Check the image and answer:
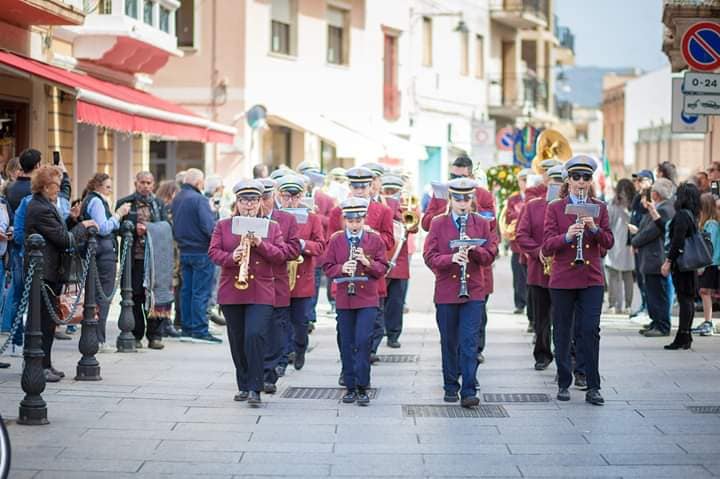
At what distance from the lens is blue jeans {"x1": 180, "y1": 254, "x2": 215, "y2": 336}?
55.3 ft

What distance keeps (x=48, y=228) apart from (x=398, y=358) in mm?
4559

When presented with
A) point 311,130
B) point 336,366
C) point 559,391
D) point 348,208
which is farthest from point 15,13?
point 311,130

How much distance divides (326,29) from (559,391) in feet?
81.8

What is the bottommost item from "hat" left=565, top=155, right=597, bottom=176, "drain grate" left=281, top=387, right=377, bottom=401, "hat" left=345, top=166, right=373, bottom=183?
"drain grate" left=281, top=387, right=377, bottom=401

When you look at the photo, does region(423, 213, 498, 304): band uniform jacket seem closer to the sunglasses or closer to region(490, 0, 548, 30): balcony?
the sunglasses

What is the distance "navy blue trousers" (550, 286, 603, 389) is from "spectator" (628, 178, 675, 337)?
4.89 m

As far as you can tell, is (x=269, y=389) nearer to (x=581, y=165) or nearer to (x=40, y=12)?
(x=581, y=165)

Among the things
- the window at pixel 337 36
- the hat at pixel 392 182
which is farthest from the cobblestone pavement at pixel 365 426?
the window at pixel 337 36

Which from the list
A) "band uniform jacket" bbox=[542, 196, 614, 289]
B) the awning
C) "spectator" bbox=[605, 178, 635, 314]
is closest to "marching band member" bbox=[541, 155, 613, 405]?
"band uniform jacket" bbox=[542, 196, 614, 289]

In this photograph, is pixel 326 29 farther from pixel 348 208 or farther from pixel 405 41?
pixel 348 208

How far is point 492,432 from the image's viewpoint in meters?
10.9

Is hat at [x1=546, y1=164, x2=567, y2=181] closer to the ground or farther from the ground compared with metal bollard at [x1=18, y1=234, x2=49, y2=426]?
farther from the ground

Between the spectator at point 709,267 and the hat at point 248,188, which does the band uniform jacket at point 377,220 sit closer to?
the hat at point 248,188

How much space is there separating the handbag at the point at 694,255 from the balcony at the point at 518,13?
37.4m
